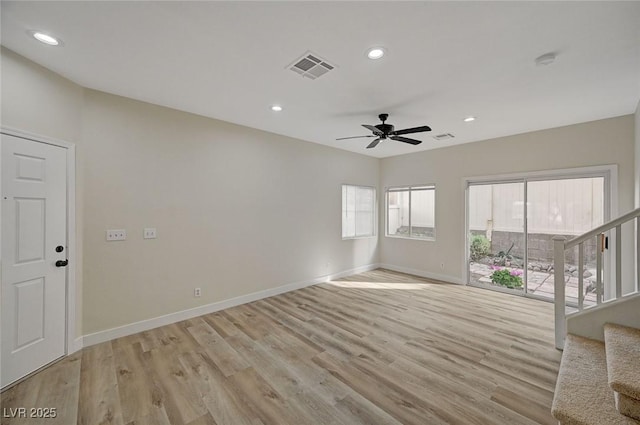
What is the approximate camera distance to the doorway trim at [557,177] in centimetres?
373

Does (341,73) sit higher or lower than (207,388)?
higher

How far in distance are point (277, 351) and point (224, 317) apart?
1.26m

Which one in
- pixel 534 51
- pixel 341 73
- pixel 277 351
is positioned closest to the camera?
pixel 534 51

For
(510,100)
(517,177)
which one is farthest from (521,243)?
(510,100)

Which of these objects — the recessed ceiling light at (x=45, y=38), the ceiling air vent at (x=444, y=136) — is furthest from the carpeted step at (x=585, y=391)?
the recessed ceiling light at (x=45, y=38)

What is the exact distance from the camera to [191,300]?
3.66 metres

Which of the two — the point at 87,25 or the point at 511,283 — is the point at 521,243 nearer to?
the point at 511,283

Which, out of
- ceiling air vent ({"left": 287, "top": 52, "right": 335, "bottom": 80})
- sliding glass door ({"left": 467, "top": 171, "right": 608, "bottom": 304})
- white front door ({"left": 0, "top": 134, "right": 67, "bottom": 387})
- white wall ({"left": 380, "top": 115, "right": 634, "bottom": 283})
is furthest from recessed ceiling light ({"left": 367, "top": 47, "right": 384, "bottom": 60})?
sliding glass door ({"left": 467, "top": 171, "right": 608, "bottom": 304})

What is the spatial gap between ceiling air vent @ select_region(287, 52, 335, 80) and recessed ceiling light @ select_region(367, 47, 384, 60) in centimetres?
37

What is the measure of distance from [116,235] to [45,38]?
199 cm

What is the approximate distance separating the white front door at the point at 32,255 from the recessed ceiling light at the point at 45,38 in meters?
0.88

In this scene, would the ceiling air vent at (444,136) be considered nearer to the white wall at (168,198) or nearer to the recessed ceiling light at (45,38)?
the white wall at (168,198)

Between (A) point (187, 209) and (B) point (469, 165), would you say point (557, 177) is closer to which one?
(B) point (469, 165)

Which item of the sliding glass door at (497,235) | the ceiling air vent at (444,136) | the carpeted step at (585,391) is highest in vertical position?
the ceiling air vent at (444,136)
